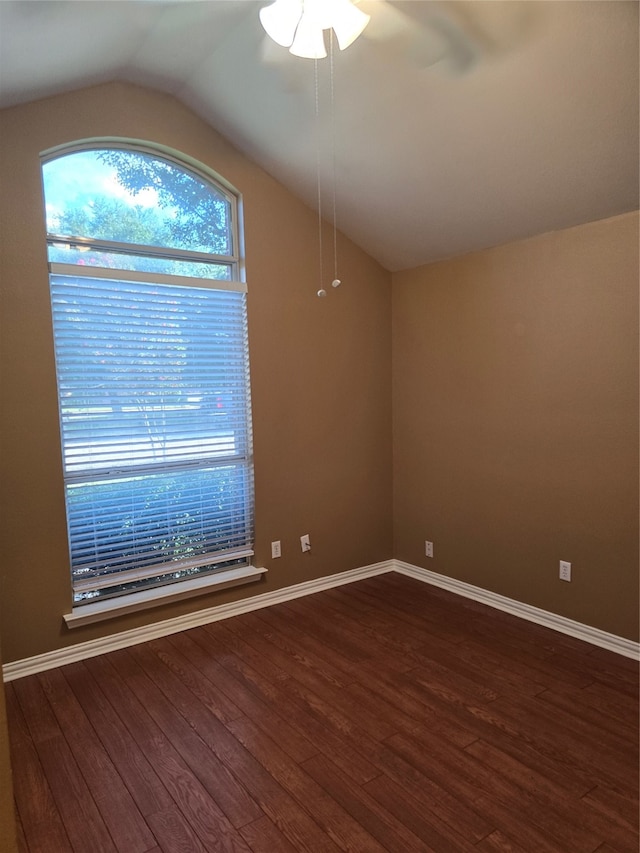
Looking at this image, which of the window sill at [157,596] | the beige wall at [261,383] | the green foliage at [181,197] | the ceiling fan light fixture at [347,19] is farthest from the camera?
the green foliage at [181,197]

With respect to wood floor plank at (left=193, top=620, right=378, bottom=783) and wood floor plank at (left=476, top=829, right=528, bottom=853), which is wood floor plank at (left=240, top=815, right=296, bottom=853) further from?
wood floor plank at (left=476, top=829, right=528, bottom=853)

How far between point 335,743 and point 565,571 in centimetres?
166

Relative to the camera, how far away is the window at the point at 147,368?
2816mm

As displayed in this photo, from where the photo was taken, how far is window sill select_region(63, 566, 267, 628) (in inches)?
112

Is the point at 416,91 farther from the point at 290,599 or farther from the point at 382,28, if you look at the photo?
the point at 290,599

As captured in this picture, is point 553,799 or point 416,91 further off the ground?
point 416,91

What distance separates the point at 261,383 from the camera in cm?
341

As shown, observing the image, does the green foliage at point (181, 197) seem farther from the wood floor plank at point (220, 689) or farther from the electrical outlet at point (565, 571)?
the electrical outlet at point (565, 571)

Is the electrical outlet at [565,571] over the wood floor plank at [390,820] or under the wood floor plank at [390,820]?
over

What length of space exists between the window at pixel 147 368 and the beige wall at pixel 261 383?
11cm

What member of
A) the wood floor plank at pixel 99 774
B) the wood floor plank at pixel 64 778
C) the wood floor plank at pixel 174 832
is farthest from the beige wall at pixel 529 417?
the wood floor plank at pixel 64 778

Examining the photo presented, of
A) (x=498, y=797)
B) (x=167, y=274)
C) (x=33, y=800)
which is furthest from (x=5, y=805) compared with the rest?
(x=167, y=274)

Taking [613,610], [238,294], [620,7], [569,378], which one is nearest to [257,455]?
[238,294]

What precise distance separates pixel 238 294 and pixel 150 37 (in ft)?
4.41
